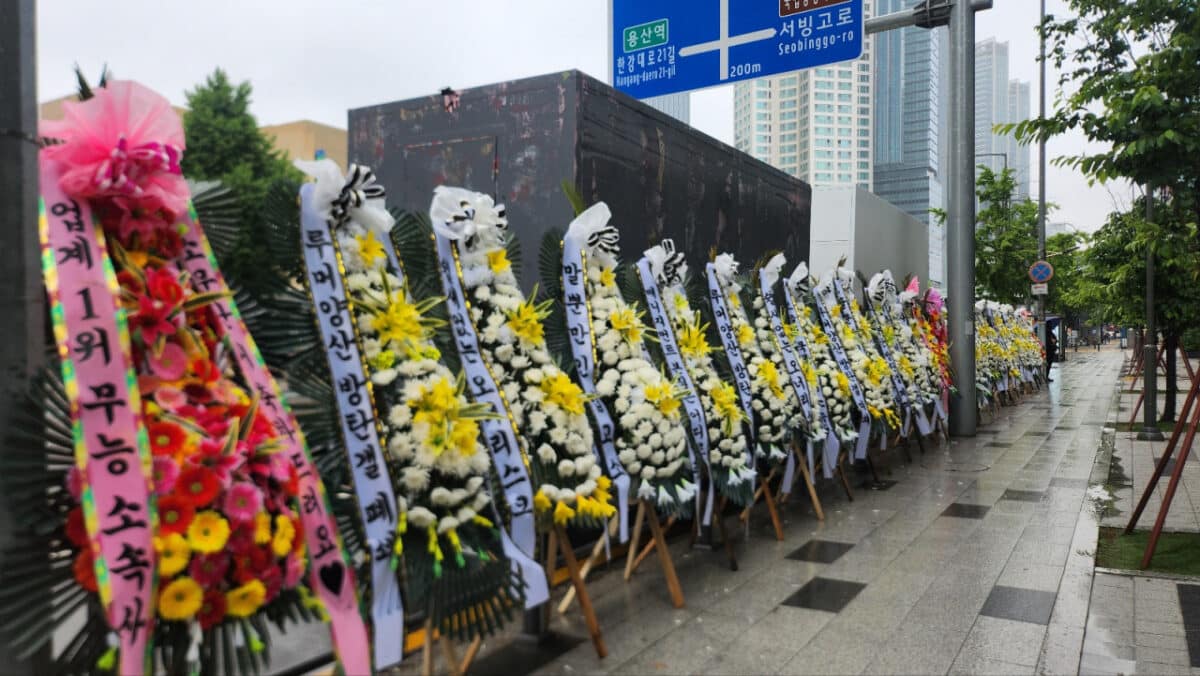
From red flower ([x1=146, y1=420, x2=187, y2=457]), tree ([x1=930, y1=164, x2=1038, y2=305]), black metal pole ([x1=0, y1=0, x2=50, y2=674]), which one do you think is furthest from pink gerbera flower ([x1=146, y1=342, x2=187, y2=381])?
tree ([x1=930, y1=164, x2=1038, y2=305])

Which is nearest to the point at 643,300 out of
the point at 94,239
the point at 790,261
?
the point at 94,239

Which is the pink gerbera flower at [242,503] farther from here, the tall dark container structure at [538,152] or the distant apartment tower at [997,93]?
the distant apartment tower at [997,93]

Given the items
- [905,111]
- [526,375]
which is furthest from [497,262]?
[905,111]

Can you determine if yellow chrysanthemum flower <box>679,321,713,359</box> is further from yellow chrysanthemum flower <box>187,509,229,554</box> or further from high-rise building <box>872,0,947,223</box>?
high-rise building <box>872,0,947,223</box>

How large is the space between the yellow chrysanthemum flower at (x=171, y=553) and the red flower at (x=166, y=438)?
19 cm

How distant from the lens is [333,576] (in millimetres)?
2387

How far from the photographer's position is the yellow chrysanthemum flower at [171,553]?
1.92 metres

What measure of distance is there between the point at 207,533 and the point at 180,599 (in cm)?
15

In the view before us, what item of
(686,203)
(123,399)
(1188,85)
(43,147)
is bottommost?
(123,399)

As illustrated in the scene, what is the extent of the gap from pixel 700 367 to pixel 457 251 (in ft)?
6.28

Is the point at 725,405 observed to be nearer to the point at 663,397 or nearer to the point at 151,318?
the point at 663,397

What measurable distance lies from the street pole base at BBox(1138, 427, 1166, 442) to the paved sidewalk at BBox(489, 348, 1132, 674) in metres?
4.25

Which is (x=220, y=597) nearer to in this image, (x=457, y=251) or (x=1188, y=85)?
(x=457, y=251)

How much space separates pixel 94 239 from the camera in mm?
2086
